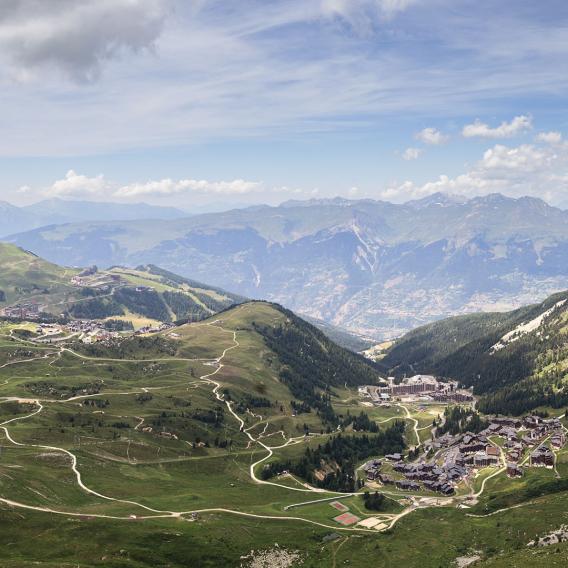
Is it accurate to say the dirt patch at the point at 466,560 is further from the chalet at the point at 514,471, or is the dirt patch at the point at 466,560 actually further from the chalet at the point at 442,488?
the chalet at the point at 514,471

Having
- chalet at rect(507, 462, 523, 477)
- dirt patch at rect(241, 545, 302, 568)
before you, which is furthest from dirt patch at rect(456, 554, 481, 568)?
chalet at rect(507, 462, 523, 477)

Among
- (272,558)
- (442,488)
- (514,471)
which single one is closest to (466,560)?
(272,558)

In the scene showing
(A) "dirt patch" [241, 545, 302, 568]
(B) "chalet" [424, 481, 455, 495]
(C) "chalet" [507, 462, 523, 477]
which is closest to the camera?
(A) "dirt patch" [241, 545, 302, 568]

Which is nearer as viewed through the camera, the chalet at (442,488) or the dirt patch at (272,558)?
the dirt patch at (272,558)

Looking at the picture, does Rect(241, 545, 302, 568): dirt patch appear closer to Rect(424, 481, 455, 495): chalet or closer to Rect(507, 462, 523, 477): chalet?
Rect(424, 481, 455, 495): chalet

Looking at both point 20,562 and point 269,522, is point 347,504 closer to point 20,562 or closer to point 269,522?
point 269,522

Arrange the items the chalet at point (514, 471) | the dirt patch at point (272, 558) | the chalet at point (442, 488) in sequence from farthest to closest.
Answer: the chalet at point (514, 471), the chalet at point (442, 488), the dirt patch at point (272, 558)

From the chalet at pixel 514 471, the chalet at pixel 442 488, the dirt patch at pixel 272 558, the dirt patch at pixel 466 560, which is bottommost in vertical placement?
the chalet at pixel 442 488

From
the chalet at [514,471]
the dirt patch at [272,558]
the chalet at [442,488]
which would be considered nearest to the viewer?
the dirt patch at [272,558]

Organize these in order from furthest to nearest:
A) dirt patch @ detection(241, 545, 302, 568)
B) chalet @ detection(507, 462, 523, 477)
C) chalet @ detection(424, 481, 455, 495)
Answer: chalet @ detection(507, 462, 523, 477)
chalet @ detection(424, 481, 455, 495)
dirt patch @ detection(241, 545, 302, 568)

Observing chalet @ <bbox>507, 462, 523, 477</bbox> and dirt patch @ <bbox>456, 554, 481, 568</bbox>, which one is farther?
chalet @ <bbox>507, 462, 523, 477</bbox>

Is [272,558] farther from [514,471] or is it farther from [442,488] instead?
[514,471]

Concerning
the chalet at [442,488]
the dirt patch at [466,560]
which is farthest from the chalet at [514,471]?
the dirt patch at [466,560]
